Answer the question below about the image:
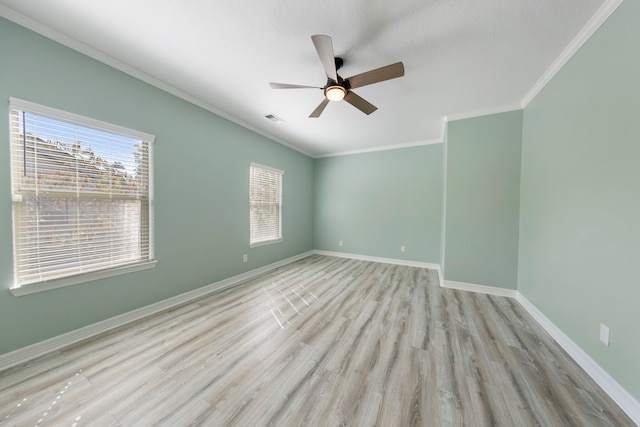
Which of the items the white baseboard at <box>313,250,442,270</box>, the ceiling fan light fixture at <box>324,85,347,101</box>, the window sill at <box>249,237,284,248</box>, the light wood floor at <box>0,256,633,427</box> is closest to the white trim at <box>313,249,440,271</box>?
the white baseboard at <box>313,250,442,270</box>

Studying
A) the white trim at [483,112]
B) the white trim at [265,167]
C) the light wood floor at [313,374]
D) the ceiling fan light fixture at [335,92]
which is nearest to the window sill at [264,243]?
the light wood floor at [313,374]

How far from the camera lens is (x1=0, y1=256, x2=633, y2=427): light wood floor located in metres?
1.23

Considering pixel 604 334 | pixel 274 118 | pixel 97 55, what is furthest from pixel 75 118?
pixel 604 334

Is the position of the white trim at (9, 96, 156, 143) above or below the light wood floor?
above

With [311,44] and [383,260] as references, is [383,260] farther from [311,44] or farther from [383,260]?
[311,44]

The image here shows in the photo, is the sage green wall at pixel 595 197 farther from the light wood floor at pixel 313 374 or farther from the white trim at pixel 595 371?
the light wood floor at pixel 313 374

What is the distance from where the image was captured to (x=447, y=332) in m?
2.09

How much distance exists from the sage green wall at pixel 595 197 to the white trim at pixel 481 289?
61 centimetres

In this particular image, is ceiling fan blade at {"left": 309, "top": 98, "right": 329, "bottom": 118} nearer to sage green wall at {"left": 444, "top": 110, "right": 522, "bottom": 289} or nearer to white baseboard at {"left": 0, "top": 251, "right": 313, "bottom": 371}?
sage green wall at {"left": 444, "top": 110, "right": 522, "bottom": 289}

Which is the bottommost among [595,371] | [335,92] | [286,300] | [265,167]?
[286,300]

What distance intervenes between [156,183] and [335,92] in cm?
231

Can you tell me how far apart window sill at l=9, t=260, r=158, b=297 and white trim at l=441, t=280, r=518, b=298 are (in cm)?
417

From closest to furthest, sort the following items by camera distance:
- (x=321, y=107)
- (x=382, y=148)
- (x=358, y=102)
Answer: (x=358, y=102)
(x=321, y=107)
(x=382, y=148)

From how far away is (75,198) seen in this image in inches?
73.7
